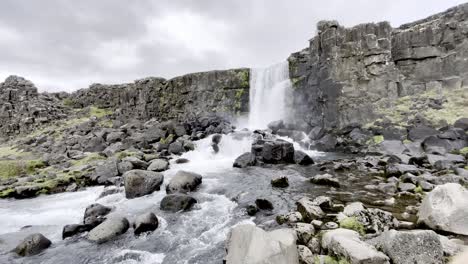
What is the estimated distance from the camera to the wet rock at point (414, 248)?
216 inches

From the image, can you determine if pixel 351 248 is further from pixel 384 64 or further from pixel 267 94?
pixel 267 94

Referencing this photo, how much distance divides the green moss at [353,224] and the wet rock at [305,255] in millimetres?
1765

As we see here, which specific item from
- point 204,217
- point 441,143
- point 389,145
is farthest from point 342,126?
point 204,217

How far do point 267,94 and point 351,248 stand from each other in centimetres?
3084

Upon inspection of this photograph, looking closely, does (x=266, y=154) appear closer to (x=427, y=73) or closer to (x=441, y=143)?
(x=441, y=143)

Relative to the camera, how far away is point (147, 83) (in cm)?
4750

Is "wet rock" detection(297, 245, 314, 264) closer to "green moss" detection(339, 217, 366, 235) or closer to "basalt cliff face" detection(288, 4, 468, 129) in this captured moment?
"green moss" detection(339, 217, 366, 235)

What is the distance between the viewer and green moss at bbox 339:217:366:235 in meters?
7.66

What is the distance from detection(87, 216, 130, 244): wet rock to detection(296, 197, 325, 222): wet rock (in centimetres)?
598

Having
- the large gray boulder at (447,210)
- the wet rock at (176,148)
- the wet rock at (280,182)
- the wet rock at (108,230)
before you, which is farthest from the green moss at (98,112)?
the large gray boulder at (447,210)

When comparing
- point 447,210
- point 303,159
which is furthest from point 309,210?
point 303,159

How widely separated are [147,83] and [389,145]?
38092 mm

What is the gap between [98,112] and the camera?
54.2 metres

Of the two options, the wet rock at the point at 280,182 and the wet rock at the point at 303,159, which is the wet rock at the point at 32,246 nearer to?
the wet rock at the point at 280,182
